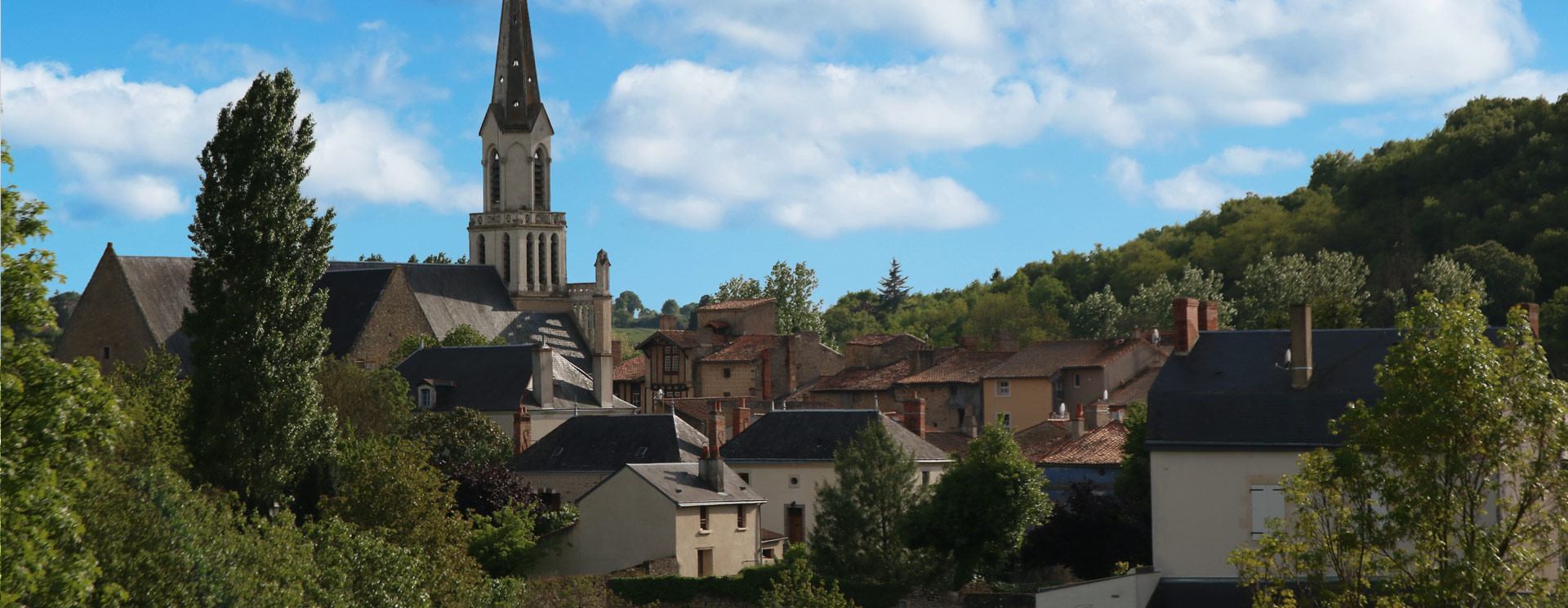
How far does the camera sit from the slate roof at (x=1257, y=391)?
2644 cm

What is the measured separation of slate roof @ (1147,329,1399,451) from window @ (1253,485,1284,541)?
0.72 meters

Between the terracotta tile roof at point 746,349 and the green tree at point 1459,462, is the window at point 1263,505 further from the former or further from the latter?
the terracotta tile roof at point 746,349

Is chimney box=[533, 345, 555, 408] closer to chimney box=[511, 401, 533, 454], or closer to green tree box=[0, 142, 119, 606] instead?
chimney box=[511, 401, 533, 454]

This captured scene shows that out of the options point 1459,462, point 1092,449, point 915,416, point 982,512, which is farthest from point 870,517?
point 1459,462

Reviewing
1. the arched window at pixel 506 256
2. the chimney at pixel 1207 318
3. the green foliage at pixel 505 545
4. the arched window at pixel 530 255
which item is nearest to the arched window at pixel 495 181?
the arched window at pixel 506 256

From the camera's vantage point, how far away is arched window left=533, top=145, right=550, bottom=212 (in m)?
79.8

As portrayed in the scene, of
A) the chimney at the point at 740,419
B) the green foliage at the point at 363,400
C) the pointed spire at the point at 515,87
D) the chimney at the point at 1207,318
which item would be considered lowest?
the chimney at the point at 740,419

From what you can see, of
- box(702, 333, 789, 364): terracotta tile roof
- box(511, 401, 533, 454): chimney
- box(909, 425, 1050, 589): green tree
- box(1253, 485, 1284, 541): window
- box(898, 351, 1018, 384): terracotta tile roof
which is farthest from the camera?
box(702, 333, 789, 364): terracotta tile roof

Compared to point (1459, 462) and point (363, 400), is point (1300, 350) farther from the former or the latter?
point (363, 400)

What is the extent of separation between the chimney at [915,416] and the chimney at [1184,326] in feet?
59.3

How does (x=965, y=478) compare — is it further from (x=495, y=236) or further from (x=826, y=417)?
(x=495, y=236)

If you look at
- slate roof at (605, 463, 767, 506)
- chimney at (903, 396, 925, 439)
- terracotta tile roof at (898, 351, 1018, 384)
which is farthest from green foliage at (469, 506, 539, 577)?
terracotta tile roof at (898, 351, 1018, 384)

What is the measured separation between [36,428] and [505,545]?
85.5ft

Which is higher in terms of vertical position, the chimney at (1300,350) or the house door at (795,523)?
the chimney at (1300,350)
